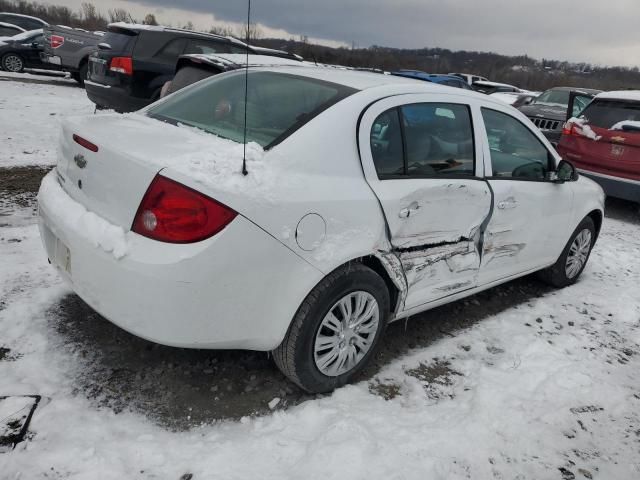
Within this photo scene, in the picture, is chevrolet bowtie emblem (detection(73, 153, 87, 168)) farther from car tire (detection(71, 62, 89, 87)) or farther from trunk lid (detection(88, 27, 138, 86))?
car tire (detection(71, 62, 89, 87))

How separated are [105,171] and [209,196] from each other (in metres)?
0.60

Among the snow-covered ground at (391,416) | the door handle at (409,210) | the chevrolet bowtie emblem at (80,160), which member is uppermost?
the chevrolet bowtie emblem at (80,160)

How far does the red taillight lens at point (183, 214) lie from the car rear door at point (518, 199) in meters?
1.92

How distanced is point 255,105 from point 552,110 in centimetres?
991

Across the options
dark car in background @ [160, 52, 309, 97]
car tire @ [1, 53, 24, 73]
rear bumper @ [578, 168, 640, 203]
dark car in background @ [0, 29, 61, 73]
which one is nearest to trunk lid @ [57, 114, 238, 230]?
dark car in background @ [160, 52, 309, 97]

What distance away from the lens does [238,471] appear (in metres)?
2.11

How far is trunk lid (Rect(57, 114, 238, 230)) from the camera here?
7.22 feet

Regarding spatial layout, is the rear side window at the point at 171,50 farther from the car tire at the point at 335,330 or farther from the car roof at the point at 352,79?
the car tire at the point at 335,330

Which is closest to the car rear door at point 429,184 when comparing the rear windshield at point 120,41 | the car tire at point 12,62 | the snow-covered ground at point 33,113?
the snow-covered ground at point 33,113

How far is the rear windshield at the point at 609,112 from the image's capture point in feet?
22.6

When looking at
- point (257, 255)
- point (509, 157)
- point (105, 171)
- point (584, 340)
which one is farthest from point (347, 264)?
point (584, 340)

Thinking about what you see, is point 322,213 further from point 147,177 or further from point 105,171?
point 105,171

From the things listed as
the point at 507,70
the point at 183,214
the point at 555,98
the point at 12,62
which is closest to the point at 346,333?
the point at 183,214

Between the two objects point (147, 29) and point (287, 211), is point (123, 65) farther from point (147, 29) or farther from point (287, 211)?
point (287, 211)
